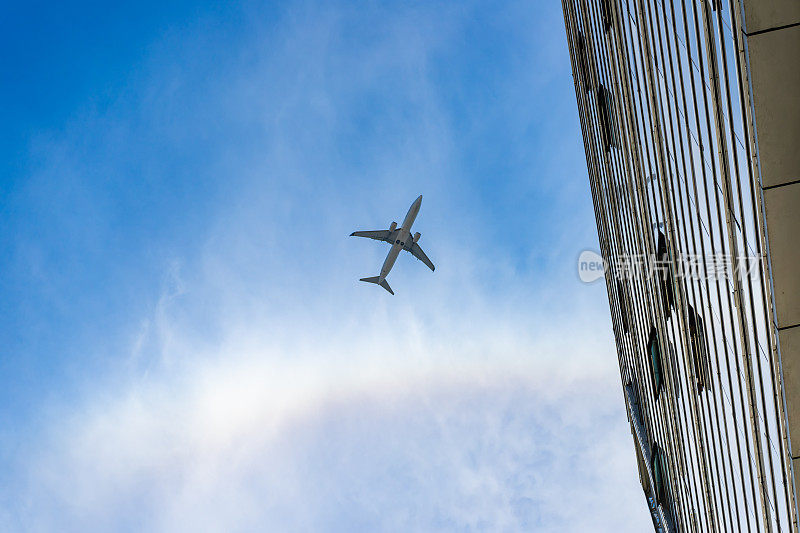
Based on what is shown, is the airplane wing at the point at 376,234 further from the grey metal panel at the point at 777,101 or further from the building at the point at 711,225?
the grey metal panel at the point at 777,101

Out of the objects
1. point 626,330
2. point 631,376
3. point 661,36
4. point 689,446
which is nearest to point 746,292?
point 661,36

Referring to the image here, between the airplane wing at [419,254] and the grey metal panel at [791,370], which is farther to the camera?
the airplane wing at [419,254]

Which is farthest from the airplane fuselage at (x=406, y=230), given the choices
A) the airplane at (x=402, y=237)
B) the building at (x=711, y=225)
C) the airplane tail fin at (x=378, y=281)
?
the building at (x=711, y=225)

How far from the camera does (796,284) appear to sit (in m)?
14.3

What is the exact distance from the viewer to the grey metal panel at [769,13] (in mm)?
12852

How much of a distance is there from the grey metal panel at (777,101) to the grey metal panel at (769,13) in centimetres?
17

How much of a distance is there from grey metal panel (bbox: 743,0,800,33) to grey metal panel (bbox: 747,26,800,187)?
17 cm

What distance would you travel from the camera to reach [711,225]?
61.5 feet

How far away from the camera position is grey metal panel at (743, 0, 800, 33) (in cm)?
1285

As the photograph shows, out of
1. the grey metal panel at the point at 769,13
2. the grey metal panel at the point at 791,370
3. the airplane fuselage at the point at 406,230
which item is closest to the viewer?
the grey metal panel at the point at 769,13

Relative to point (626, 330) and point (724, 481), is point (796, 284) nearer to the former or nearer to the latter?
point (724, 481)

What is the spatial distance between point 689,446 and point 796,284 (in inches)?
688

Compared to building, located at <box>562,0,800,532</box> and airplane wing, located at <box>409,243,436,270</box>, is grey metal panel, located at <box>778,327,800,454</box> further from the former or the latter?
airplane wing, located at <box>409,243,436,270</box>

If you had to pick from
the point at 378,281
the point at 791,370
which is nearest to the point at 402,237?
the point at 378,281
